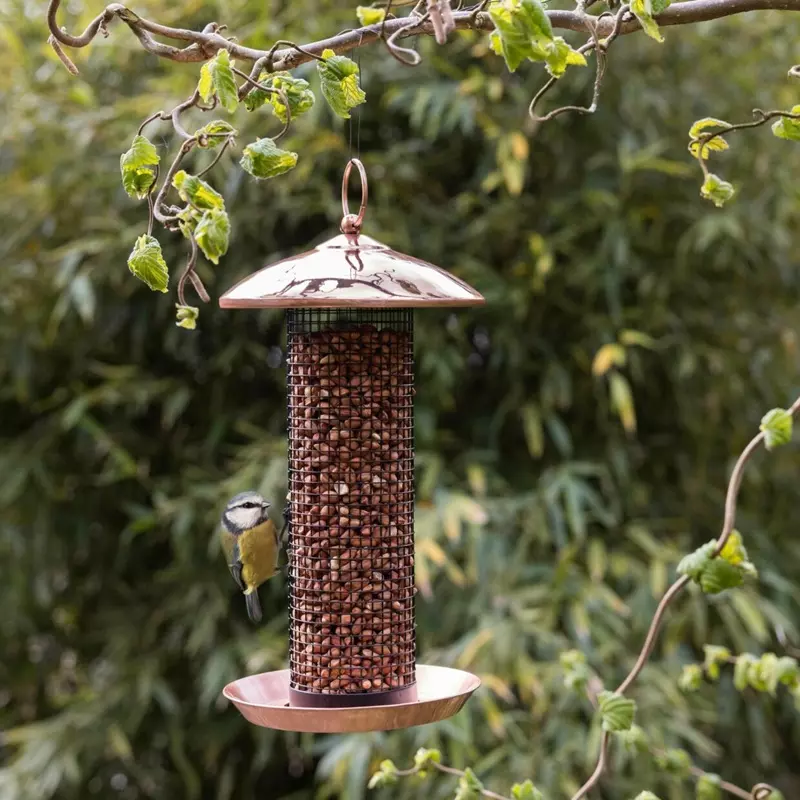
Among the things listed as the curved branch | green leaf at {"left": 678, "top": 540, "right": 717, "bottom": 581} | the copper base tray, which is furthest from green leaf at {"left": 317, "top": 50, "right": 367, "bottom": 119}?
the copper base tray

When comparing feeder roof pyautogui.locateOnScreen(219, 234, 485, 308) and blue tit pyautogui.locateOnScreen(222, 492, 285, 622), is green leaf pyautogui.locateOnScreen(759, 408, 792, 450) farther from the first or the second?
blue tit pyautogui.locateOnScreen(222, 492, 285, 622)

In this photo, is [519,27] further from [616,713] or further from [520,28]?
[616,713]

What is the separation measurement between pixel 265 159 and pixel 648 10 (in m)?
0.37

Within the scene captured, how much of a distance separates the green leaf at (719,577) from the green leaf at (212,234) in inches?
19.8

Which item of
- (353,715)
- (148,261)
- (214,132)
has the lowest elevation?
(353,715)

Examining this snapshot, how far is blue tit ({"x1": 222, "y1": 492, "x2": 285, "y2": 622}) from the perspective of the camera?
1.77 m

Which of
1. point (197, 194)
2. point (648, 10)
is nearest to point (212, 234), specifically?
Answer: point (197, 194)

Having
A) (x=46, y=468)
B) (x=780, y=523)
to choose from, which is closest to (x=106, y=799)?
(x=46, y=468)

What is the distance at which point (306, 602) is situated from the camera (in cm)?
167

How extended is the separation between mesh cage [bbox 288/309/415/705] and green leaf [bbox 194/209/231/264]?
624mm

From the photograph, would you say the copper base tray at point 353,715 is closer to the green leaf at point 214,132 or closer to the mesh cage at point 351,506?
the mesh cage at point 351,506

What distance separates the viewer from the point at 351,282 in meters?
1.33

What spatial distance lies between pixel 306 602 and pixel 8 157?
205 centimetres

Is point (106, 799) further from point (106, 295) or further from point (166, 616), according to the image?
point (106, 295)
